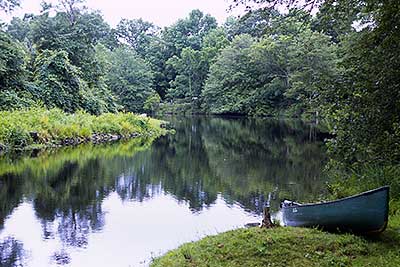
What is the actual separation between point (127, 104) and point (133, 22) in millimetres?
25959

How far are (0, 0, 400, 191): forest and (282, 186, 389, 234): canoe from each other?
1.60 m

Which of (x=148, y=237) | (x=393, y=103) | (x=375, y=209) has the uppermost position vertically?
(x=393, y=103)

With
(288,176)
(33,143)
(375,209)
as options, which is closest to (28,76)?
(33,143)

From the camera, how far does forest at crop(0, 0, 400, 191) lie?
7621mm

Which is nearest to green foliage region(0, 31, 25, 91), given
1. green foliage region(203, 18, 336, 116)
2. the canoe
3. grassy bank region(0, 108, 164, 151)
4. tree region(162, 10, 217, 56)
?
grassy bank region(0, 108, 164, 151)

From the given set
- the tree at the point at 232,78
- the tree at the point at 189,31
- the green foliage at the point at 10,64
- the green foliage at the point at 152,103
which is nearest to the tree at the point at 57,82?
the green foliage at the point at 10,64

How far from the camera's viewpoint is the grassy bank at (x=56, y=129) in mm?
18766

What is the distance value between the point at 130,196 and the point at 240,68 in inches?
1636

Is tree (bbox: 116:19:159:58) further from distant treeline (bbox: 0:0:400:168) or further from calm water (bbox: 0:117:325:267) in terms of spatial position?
calm water (bbox: 0:117:325:267)

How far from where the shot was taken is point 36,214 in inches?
387

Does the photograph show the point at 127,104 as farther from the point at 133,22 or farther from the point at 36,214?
the point at 36,214

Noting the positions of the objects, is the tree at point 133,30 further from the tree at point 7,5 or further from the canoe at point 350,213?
the canoe at point 350,213

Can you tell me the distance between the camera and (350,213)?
628 cm

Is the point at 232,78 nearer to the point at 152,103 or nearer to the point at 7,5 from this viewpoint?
the point at 152,103
